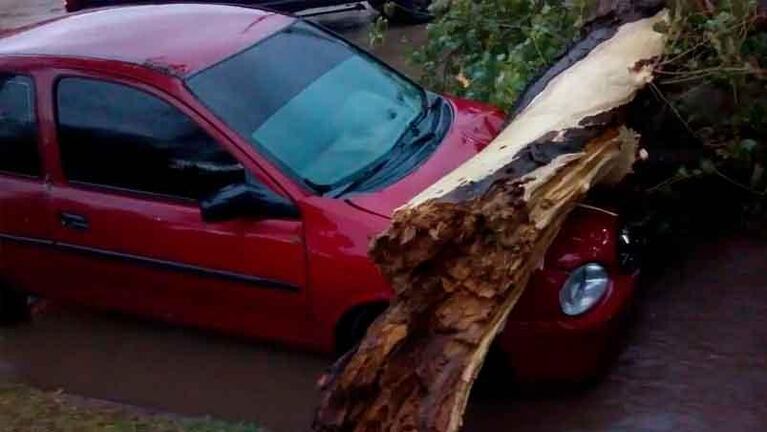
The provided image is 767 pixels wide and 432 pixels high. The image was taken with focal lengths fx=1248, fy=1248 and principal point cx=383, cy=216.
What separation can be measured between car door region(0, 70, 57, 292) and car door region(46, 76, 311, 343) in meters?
0.13

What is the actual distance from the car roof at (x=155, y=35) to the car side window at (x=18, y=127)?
17cm

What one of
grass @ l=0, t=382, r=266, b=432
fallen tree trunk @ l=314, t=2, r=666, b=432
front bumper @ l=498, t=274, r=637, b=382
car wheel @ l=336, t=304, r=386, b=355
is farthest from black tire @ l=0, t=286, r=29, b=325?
front bumper @ l=498, t=274, r=637, b=382

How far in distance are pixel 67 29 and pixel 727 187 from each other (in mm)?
3563

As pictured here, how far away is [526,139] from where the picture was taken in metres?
5.14

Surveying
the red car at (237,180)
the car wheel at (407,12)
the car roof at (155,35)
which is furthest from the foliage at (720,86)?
the car wheel at (407,12)

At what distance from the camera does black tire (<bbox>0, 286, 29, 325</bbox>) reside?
656 cm

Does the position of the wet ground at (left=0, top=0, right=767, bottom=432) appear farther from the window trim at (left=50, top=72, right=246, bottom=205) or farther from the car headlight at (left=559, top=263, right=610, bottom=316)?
the window trim at (left=50, top=72, right=246, bottom=205)

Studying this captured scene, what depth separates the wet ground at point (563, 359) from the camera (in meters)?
5.12

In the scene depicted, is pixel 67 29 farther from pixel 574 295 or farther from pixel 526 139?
pixel 574 295

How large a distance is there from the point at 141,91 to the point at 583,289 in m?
2.20

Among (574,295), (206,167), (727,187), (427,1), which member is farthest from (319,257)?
(427,1)

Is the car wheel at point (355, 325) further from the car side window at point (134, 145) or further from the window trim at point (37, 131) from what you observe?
the window trim at point (37, 131)

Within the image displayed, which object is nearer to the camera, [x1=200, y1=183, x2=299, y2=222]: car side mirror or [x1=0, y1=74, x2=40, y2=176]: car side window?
[x1=200, y1=183, x2=299, y2=222]: car side mirror

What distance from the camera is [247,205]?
5.31 m
